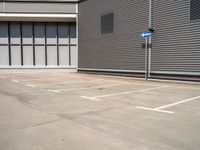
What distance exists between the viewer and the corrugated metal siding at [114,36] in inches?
611

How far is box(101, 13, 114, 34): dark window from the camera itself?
58.1ft

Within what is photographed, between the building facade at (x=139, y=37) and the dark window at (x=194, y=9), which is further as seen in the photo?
the building facade at (x=139, y=37)

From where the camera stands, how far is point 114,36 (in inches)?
688

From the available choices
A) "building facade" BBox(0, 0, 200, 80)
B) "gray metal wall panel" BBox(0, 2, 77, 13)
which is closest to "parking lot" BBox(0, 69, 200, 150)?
"building facade" BBox(0, 0, 200, 80)

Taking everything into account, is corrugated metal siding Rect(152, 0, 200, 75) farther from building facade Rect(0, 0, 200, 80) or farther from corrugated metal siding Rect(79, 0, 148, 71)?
corrugated metal siding Rect(79, 0, 148, 71)

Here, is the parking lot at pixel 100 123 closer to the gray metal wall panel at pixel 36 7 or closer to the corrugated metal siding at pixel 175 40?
the corrugated metal siding at pixel 175 40

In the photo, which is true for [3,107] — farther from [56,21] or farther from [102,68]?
[56,21]

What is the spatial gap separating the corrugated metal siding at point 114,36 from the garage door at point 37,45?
69.1 inches

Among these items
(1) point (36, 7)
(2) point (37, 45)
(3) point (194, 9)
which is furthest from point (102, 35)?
(3) point (194, 9)

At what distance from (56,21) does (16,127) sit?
725 inches

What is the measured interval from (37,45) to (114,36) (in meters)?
8.58

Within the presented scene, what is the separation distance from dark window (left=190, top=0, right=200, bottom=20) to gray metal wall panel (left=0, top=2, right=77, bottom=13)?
12082 mm

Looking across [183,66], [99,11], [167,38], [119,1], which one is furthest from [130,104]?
[99,11]

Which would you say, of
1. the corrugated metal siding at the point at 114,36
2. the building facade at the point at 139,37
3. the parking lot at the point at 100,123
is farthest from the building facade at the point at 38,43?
the parking lot at the point at 100,123
